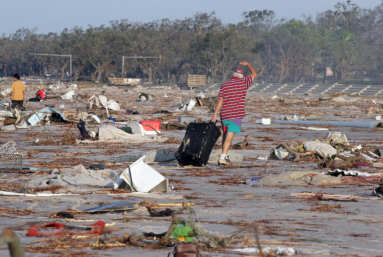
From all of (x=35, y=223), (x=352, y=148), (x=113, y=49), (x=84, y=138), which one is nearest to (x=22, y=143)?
(x=84, y=138)

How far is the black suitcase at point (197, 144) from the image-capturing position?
29.3ft

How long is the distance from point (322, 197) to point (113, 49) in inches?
3713

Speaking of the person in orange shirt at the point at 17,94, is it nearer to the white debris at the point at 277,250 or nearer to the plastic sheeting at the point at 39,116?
the plastic sheeting at the point at 39,116

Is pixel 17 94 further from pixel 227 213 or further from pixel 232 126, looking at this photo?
pixel 227 213

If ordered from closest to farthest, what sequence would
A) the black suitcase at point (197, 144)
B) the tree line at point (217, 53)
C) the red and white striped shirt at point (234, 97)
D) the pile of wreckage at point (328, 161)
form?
the pile of wreckage at point (328, 161) < the black suitcase at point (197, 144) < the red and white striped shirt at point (234, 97) < the tree line at point (217, 53)

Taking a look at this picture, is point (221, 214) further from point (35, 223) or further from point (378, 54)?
point (378, 54)

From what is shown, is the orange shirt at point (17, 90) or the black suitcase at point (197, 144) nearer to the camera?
the black suitcase at point (197, 144)

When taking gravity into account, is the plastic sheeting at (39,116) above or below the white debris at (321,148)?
below

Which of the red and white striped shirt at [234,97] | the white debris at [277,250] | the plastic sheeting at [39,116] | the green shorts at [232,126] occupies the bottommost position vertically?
the plastic sheeting at [39,116]

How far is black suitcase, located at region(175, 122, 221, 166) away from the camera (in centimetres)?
894

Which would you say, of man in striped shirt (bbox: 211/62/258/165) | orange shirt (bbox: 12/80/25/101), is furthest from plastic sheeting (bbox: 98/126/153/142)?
orange shirt (bbox: 12/80/25/101)

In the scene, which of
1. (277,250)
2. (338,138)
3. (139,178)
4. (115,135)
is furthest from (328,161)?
(115,135)

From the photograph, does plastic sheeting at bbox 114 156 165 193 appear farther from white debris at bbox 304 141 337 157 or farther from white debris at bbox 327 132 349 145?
white debris at bbox 327 132 349 145

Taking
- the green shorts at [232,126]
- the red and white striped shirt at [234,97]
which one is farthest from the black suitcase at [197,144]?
the red and white striped shirt at [234,97]
